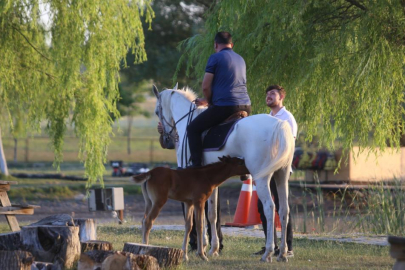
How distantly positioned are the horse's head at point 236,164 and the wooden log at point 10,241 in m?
2.47

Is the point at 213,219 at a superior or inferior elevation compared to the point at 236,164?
inferior

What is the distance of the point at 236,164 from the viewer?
916 centimetres

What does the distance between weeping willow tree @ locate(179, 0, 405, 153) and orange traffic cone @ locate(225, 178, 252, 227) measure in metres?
1.52

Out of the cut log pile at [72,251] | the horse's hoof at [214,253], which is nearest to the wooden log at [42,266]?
the cut log pile at [72,251]

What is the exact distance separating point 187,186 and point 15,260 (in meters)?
2.57

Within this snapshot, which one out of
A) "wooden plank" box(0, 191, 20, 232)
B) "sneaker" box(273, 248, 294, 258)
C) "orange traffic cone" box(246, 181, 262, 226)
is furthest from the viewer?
"orange traffic cone" box(246, 181, 262, 226)

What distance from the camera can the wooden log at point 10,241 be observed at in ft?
27.2

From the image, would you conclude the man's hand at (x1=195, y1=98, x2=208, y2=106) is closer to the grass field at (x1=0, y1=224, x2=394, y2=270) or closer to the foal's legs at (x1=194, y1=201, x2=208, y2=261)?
the foal's legs at (x1=194, y1=201, x2=208, y2=261)

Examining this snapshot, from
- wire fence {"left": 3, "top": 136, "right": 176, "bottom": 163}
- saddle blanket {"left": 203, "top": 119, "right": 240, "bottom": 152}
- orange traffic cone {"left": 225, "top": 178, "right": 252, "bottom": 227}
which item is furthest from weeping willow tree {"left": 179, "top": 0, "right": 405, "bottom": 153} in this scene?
wire fence {"left": 3, "top": 136, "right": 176, "bottom": 163}

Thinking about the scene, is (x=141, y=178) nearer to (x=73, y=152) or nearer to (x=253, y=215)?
(x=253, y=215)

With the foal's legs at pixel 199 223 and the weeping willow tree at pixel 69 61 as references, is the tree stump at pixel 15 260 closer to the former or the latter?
the foal's legs at pixel 199 223

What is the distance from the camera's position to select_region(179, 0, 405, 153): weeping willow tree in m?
11.2

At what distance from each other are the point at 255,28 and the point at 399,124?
9.50ft

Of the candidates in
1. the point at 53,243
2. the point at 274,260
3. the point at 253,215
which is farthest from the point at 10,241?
the point at 253,215
